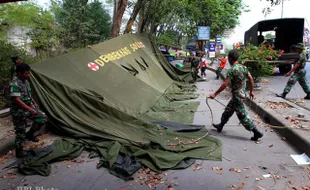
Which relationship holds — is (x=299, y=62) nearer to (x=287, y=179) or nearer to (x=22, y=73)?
(x=287, y=179)

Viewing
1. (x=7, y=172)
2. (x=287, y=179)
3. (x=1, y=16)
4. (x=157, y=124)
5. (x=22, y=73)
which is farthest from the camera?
(x=1, y=16)

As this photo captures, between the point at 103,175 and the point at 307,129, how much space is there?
3717mm

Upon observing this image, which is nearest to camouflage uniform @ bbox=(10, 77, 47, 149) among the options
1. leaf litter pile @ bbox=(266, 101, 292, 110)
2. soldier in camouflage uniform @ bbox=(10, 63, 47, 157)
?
soldier in camouflage uniform @ bbox=(10, 63, 47, 157)

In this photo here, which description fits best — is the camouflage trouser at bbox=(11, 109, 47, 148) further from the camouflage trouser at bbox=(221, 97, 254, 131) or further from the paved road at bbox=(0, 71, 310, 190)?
the camouflage trouser at bbox=(221, 97, 254, 131)

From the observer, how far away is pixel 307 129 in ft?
16.6

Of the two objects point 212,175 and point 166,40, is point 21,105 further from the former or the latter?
point 166,40

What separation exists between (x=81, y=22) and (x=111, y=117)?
613 inches

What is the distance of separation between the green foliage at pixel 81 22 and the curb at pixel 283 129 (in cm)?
1103

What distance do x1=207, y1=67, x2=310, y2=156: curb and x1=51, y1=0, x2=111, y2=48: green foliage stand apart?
11.0 metres

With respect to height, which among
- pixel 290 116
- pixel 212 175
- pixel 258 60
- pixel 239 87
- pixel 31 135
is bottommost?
pixel 212 175

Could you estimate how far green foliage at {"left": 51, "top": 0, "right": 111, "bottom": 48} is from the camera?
16.4 m

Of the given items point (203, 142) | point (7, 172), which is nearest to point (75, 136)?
point (7, 172)

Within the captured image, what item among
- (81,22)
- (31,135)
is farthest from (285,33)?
(31,135)

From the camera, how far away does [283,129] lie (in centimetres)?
540
